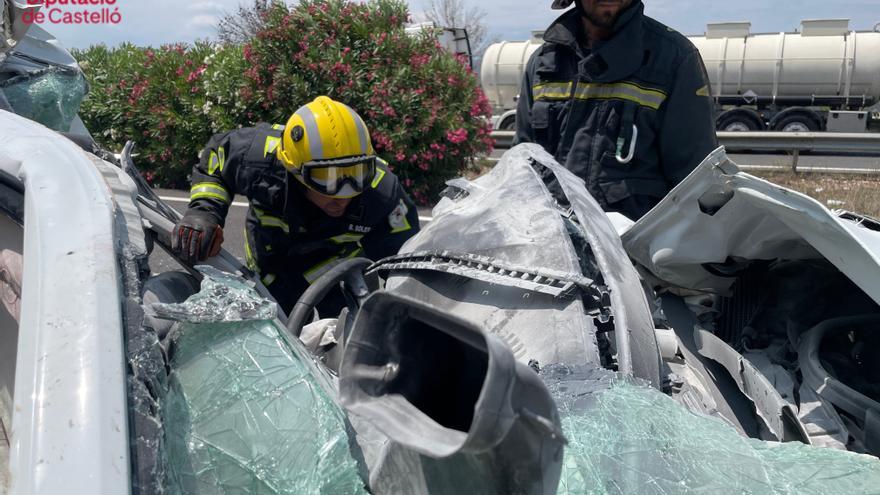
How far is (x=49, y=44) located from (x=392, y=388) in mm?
3475

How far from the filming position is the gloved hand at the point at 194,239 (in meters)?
2.18

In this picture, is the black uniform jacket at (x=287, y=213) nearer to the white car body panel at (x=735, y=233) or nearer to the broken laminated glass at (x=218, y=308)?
the white car body panel at (x=735, y=233)

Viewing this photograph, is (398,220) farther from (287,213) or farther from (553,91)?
(553,91)

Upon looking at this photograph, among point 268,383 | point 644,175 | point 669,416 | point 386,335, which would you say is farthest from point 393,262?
point 644,175

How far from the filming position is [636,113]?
9.70 ft

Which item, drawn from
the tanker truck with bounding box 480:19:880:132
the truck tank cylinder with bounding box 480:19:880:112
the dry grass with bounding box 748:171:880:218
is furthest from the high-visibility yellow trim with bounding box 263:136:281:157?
the truck tank cylinder with bounding box 480:19:880:112

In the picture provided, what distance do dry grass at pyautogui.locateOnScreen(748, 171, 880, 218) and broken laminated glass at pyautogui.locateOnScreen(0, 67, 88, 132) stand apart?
18.4 ft

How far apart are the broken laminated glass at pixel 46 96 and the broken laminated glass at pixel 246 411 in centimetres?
217

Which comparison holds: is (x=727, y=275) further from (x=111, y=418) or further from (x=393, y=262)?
(x=111, y=418)

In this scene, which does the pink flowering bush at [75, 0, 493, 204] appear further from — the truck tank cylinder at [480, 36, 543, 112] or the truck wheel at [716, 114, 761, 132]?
the truck tank cylinder at [480, 36, 543, 112]

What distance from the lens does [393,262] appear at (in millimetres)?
1856

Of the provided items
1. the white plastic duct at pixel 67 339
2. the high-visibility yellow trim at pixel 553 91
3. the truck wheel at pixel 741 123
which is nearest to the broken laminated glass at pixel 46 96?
the white plastic duct at pixel 67 339

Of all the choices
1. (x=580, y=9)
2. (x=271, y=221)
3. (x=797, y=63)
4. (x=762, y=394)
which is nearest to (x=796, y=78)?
(x=797, y=63)

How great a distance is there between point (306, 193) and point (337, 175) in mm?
274
